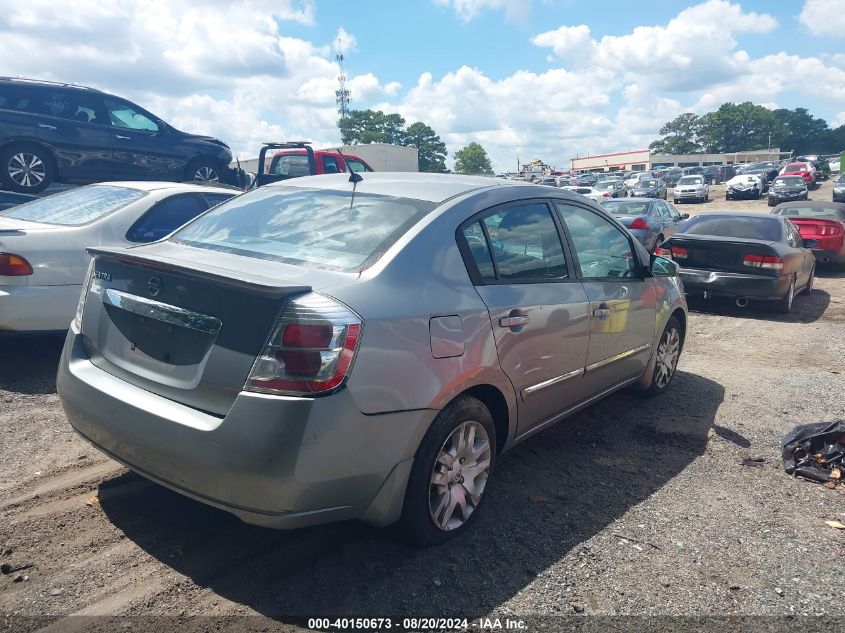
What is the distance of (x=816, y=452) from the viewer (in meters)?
4.36

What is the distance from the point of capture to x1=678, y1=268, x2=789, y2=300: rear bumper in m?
8.95

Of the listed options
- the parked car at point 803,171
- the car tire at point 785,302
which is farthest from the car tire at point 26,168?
the parked car at point 803,171

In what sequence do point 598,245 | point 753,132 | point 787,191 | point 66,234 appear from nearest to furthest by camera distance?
1. point 598,245
2. point 66,234
3. point 787,191
4. point 753,132

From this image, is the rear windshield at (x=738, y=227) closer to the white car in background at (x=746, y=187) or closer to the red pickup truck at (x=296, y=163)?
the red pickup truck at (x=296, y=163)

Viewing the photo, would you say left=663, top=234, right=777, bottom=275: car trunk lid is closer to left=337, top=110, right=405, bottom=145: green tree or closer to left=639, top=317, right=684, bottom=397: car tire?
left=639, top=317, right=684, bottom=397: car tire

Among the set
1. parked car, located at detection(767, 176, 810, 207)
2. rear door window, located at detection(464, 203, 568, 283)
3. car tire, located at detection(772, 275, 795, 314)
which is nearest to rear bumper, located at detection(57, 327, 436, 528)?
rear door window, located at detection(464, 203, 568, 283)

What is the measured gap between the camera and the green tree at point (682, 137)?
473 ft

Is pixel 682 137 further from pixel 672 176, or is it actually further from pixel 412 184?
pixel 412 184

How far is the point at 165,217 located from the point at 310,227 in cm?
308

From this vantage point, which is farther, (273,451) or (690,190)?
(690,190)

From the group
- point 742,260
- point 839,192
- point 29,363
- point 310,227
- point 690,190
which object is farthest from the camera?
point 690,190

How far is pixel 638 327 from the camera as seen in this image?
15.6 feet

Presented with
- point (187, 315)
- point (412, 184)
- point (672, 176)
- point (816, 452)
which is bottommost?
point (816, 452)

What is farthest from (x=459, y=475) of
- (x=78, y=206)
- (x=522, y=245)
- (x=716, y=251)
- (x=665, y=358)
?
(x=716, y=251)
